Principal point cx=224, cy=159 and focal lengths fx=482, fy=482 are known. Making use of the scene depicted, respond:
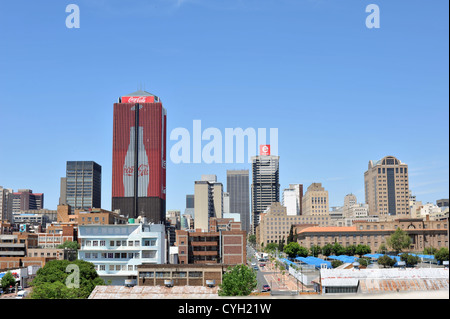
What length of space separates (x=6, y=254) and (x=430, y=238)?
76234 millimetres

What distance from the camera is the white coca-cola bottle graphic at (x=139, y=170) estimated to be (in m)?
137

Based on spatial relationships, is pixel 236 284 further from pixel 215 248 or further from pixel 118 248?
pixel 215 248

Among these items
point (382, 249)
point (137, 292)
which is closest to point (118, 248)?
point (137, 292)

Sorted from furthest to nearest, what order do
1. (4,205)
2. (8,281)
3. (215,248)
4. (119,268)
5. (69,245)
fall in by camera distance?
(4,205) → (69,245) → (215,248) → (119,268) → (8,281)

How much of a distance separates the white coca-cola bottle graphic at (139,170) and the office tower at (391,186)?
80.7m

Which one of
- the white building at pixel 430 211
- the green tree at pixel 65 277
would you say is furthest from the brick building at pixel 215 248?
the white building at pixel 430 211

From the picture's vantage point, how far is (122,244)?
51.3m

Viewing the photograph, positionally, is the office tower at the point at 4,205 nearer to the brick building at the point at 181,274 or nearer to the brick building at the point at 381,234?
the brick building at the point at 381,234

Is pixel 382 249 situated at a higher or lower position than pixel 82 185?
lower

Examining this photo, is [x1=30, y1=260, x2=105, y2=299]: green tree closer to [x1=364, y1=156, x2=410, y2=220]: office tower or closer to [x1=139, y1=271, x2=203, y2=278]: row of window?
[x1=139, y1=271, x2=203, y2=278]: row of window

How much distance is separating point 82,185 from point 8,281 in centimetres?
13338

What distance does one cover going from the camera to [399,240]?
87.9 meters

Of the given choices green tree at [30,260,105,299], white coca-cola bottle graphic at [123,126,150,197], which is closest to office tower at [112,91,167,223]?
white coca-cola bottle graphic at [123,126,150,197]
